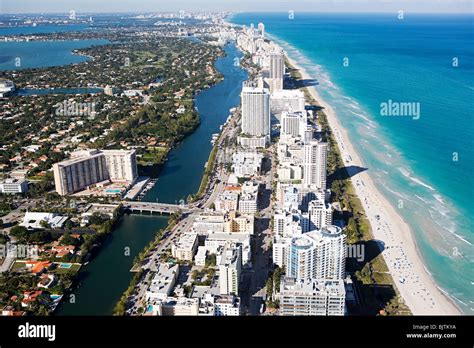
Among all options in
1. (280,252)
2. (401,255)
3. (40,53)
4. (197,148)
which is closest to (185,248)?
(280,252)

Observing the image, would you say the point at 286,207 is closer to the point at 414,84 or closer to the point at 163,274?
the point at 163,274

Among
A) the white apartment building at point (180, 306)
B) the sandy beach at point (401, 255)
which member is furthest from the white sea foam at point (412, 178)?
the white apartment building at point (180, 306)

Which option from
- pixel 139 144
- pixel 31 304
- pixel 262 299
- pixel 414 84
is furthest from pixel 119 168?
pixel 414 84

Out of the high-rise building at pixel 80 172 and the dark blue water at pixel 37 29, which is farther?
the dark blue water at pixel 37 29

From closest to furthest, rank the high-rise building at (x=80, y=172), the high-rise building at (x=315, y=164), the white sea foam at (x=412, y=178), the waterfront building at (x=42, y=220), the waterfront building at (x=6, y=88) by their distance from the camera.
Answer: the waterfront building at (x=42, y=220), the high-rise building at (x=315, y=164), the high-rise building at (x=80, y=172), the white sea foam at (x=412, y=178), the waterfront building at (x=6, y=88)

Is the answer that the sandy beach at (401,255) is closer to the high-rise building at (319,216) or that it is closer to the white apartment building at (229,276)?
the high-rise building at (319,216)

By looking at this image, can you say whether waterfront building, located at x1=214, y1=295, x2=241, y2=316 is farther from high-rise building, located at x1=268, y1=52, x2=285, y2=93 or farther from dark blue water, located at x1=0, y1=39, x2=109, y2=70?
dark blue water, located at x1=0, y1=39, x2=109, y2=70

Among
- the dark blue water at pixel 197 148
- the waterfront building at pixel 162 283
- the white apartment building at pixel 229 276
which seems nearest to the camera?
the white apartment building at pixel 229 276
